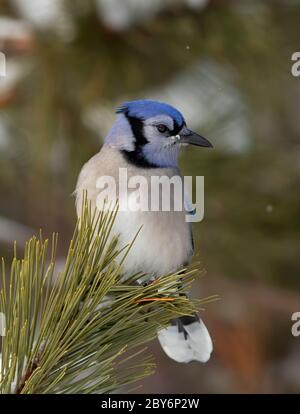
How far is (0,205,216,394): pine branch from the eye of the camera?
1204 millimetres

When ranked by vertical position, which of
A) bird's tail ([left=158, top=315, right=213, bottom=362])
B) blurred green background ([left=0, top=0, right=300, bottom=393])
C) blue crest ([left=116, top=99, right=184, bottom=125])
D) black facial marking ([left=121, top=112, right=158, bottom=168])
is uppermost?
blurred green background ([left=0, top=0, right=300, bottom=393])

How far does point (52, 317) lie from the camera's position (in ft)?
4.07

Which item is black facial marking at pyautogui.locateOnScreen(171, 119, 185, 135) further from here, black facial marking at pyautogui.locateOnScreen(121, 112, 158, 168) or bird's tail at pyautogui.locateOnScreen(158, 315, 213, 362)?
bird's tail at pyautogui.locateOnScreen(158, 315, 213, 362)

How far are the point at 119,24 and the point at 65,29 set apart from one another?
0.51 feet

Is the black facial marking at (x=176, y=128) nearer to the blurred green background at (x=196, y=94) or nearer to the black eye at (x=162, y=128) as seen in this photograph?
the black eye at (x=162, y=128)

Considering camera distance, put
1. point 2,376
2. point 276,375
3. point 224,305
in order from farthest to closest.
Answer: point 276,375
point 224,305
point 2,376

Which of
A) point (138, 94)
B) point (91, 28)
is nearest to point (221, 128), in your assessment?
point (138, 94)

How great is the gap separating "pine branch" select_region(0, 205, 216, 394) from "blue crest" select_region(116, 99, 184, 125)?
0.39 meters

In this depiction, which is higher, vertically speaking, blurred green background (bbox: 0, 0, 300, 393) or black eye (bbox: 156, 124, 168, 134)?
blurred green background (bbox: 0, 0, 300, 393)

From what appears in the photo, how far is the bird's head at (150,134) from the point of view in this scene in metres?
1.64

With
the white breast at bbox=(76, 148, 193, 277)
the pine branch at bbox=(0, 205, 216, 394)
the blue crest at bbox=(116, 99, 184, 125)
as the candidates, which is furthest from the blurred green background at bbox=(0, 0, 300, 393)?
the pine branch at bbox=(0, 205, 216, 394)
